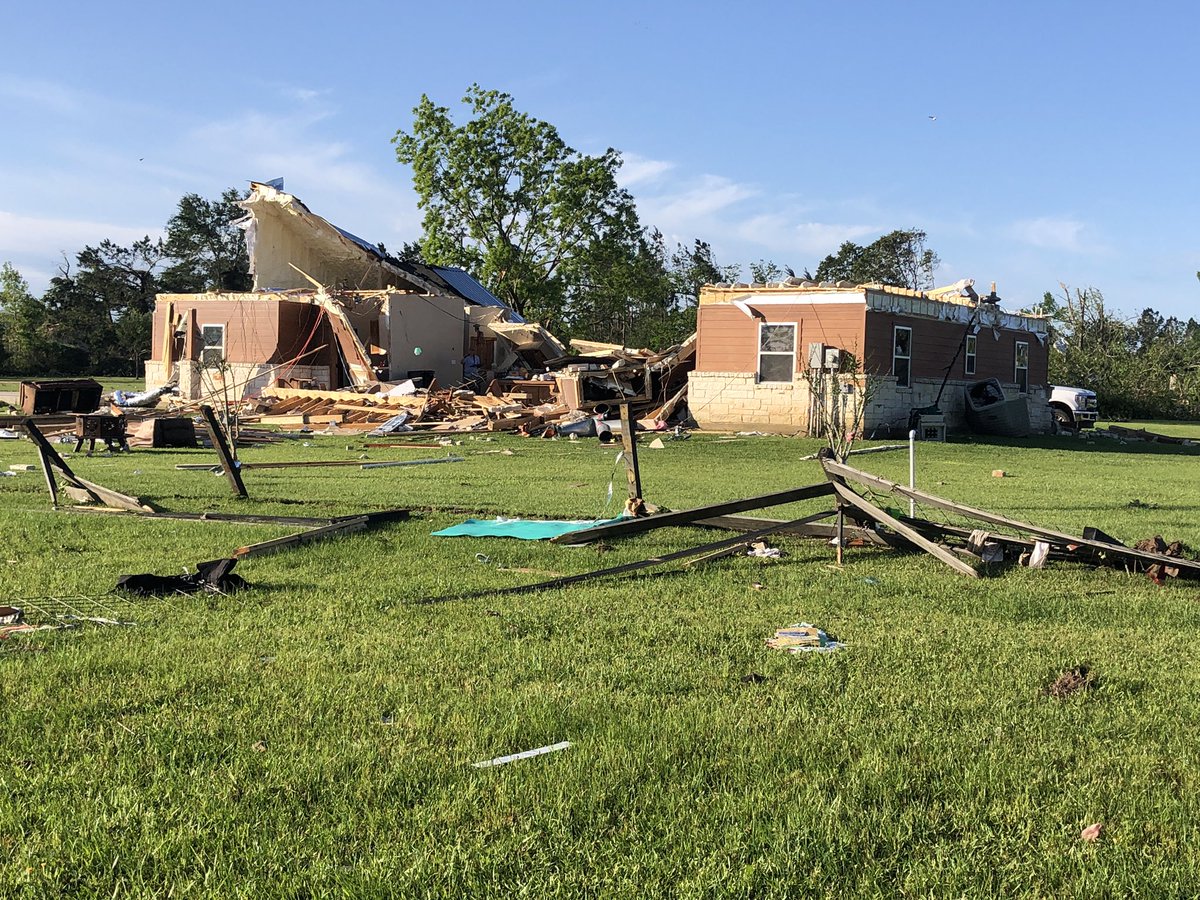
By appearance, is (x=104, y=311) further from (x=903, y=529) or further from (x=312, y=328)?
(x=903, y=529)

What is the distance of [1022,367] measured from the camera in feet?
102

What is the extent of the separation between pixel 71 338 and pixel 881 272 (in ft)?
173

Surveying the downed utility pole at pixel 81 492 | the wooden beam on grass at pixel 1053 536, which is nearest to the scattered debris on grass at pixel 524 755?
the wooden beam on grass at pixel 1053 536

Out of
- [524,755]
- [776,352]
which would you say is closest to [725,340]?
[776,352]

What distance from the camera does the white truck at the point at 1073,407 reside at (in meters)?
33.1

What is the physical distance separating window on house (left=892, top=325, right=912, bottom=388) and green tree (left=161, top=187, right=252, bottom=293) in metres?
63.6

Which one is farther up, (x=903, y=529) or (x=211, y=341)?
(x=211, y=341)

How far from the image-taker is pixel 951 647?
5.62m

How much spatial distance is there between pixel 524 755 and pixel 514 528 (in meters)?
5.74

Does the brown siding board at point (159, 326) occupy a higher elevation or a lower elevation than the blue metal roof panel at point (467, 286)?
lower

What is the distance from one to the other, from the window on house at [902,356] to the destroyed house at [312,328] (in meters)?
12.9

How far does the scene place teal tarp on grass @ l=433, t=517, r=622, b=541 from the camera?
9250 millimetres

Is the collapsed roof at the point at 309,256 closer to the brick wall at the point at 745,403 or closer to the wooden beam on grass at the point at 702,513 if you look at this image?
the brick wall at the point at 745,403

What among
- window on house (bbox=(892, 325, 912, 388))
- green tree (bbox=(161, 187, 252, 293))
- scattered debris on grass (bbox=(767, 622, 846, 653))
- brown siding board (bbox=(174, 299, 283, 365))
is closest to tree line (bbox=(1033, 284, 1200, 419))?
window on house (bbox=(892, 325, 912, 388))
